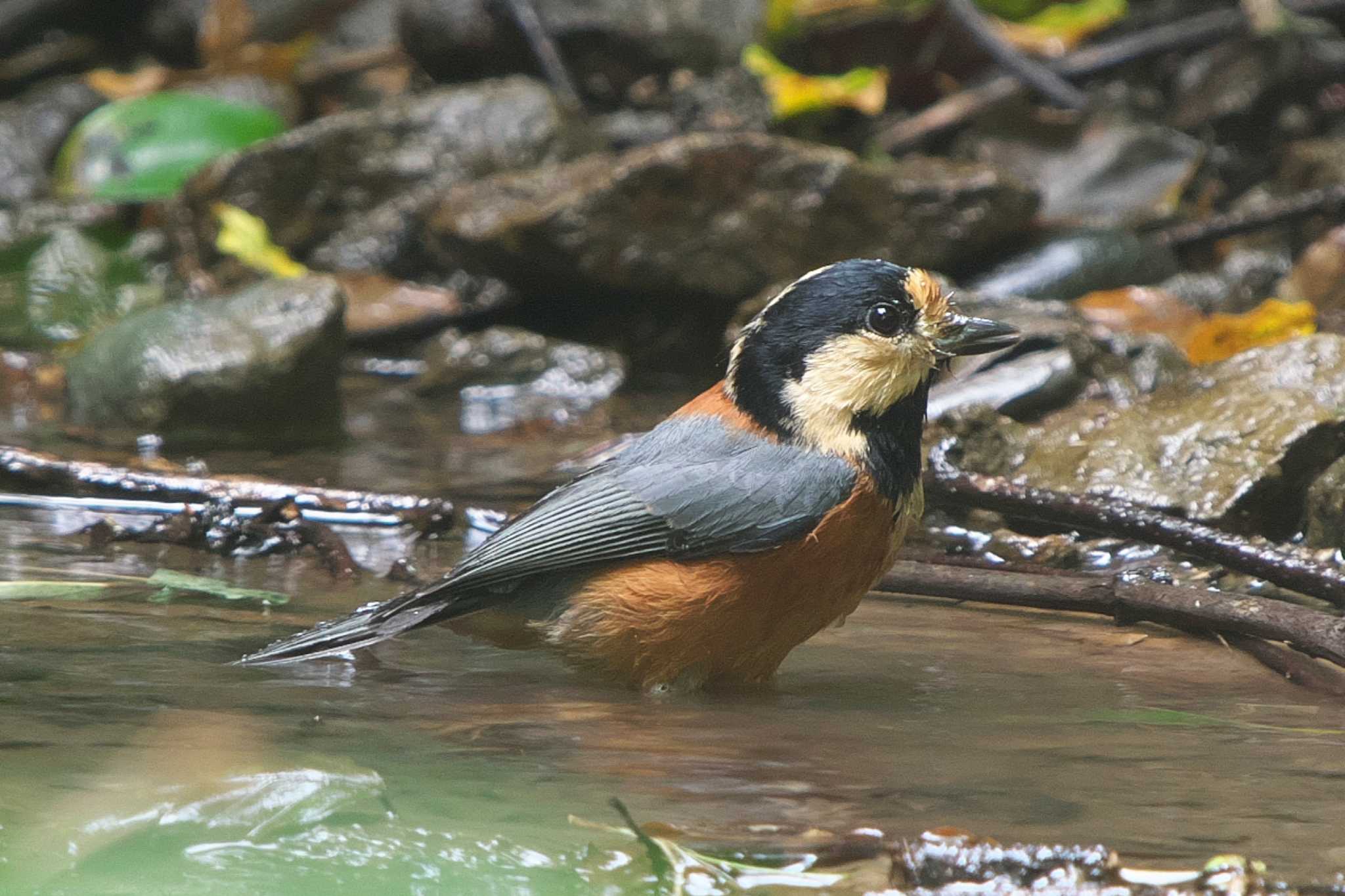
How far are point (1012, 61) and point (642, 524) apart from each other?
6576 mm

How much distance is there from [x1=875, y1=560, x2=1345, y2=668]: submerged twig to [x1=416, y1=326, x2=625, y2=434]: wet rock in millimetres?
3589

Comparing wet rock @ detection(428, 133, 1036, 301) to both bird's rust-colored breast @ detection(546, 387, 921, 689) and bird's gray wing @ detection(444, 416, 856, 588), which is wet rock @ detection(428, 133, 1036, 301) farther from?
bird's rust-colored breast @ detection(546, 387, 921, 689)

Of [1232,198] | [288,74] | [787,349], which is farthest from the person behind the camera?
[288,74]

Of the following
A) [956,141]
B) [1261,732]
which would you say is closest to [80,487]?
[1261,732]

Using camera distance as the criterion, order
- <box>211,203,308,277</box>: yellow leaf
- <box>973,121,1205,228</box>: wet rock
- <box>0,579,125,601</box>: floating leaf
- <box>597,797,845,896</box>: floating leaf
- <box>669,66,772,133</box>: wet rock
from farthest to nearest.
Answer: <box>669,66,772,133</box>: wet rock < <box>973,121,1205,228</box>: wet rock < <box>211,203,308,277</box>: yellow leaf < <box>0,579,125,601</box>: floating leaf < <box>597,797,845,896</box>: floating leaf

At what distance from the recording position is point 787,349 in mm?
3943

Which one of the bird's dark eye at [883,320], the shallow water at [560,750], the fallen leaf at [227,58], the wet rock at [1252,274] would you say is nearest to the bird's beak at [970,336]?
the bird's dark eye at [883,320]

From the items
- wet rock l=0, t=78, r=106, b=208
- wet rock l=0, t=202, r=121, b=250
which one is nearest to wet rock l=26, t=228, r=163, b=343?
wet rock l=0, t=202, r=121, b=250

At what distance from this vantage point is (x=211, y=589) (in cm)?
434

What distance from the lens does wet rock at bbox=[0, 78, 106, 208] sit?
1112cm

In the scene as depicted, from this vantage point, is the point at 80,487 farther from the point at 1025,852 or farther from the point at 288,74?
the point at 288,74

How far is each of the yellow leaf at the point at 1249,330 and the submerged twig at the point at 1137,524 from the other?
2188mm

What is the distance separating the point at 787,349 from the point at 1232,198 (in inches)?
258

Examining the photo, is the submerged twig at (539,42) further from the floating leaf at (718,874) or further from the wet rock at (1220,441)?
the floating leaf at (718,874)
